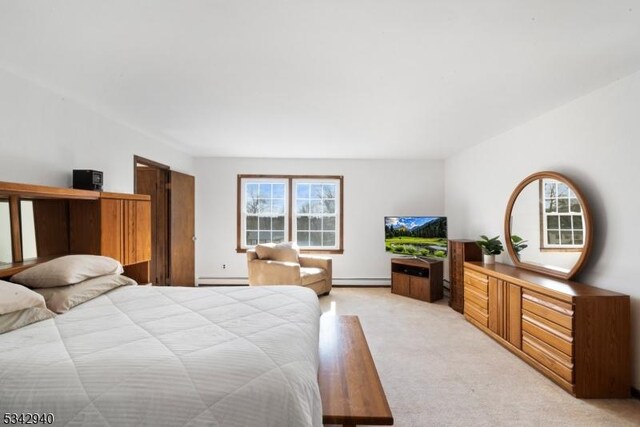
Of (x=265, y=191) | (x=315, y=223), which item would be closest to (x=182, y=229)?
(x=265, y=191)

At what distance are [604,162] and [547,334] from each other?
5.07ft

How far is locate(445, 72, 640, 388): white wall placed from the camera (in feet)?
7.06

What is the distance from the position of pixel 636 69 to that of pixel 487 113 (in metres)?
1.07

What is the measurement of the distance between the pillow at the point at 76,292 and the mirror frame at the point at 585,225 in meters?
3.94

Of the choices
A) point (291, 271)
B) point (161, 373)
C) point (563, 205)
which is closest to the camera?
point (161, 373)

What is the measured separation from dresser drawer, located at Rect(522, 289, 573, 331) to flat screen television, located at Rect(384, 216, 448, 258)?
→ 193cm

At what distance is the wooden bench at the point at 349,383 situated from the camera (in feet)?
4.51

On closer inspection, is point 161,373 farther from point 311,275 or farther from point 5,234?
point 311,275

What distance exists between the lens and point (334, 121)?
3.21m

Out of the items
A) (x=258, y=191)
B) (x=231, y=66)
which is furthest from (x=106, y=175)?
(x=258, y=191)

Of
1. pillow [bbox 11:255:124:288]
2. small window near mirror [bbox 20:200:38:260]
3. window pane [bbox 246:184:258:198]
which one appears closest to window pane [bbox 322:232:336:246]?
window pane [bbox 246:184:258:198]

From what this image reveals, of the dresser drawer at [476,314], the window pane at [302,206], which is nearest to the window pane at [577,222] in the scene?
the dresser drawer at [476,314]

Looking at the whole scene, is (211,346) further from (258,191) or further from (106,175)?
(258,191)

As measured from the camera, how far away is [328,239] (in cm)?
543
